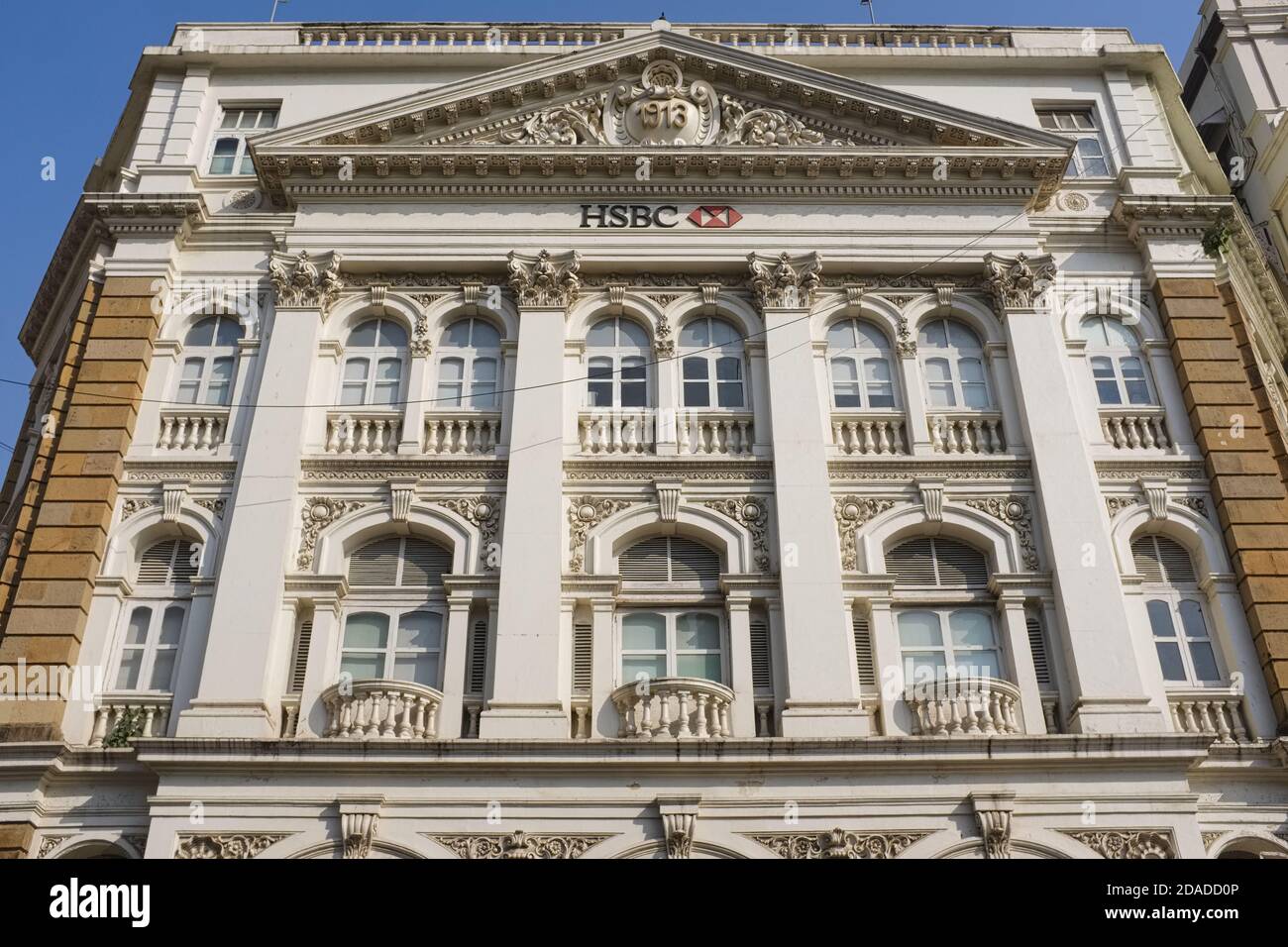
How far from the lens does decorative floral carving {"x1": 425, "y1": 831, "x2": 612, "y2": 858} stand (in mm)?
15758

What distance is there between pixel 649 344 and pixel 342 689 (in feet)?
25.0

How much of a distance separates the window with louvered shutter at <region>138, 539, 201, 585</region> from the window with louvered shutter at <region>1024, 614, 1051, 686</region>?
12.0 m

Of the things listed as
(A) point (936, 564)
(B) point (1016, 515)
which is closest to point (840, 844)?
(A) point (936, 564)

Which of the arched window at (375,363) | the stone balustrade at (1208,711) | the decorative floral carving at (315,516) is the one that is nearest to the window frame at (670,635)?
the decorative floral carving at (315,516)

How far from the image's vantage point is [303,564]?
61.0 ft

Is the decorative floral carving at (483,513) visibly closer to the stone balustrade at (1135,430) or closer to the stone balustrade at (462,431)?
the stone balustrade at (462,431)

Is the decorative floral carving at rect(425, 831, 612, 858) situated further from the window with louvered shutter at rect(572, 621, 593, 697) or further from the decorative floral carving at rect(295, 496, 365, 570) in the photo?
the decorative floral carving at rect(295, 496, 365, 570)

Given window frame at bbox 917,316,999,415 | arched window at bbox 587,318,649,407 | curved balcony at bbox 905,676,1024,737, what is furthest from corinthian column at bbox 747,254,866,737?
arched window at bbox 587,318,649,407

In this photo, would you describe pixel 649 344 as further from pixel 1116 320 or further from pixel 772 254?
pixel 1116 320

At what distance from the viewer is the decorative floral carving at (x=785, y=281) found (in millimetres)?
21094

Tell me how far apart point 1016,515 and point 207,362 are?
12932mm

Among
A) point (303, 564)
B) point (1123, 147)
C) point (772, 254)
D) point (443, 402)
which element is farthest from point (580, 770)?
point (1123, 147)

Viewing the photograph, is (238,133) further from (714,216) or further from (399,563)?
(399,563)

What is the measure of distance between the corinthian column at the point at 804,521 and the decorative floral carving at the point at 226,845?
6.64 metres
